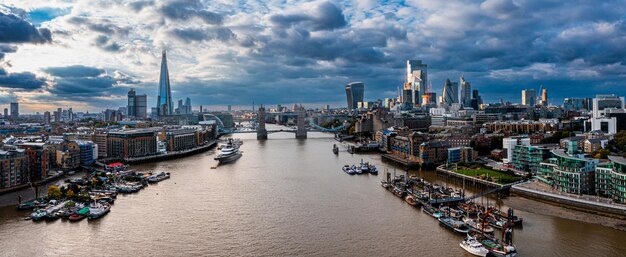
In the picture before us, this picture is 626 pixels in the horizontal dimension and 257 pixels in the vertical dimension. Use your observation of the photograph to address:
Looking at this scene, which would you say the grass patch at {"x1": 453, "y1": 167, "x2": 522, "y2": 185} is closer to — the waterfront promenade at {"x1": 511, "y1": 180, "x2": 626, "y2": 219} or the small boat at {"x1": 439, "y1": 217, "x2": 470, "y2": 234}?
the waterfront promenade at {"x1": 511, "y1": 180, "x2": 626, "y2": 219}

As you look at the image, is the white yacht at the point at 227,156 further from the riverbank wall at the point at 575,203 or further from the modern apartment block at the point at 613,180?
the modern apartment block at the point at 613,180

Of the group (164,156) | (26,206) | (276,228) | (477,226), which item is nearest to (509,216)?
(477,226)

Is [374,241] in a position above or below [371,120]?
below

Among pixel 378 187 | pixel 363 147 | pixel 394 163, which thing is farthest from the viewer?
pixel 363 147

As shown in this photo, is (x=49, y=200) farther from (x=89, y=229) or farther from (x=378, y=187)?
(x=378, y=187)

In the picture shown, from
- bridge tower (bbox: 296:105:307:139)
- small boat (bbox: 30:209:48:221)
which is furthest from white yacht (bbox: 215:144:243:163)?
bridge tower (bbox: 296:105:307:139)

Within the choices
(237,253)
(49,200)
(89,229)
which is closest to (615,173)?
(237,253)

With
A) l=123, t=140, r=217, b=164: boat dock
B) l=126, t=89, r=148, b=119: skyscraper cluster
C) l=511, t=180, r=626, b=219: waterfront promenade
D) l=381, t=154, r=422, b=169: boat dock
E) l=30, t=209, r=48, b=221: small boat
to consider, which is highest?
l=126, t=89, r=148, b=119: skyscraper cluster
